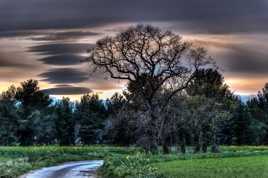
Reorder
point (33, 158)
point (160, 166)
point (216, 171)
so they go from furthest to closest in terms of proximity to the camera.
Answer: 1. point (33, 158)
2. point (160, 166)
3. point (216, 171)

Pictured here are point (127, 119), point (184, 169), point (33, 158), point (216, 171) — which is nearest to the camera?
point (216, 171)

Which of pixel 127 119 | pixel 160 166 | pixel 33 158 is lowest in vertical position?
pixel 160 166

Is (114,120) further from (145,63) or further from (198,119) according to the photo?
(198,119)

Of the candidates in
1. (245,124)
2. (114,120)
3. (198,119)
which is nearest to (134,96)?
(114,120)

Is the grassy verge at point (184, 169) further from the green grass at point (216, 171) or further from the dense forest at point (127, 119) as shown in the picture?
the dense forest at point (127, 119)

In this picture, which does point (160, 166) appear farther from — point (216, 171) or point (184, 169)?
point (216, 171)

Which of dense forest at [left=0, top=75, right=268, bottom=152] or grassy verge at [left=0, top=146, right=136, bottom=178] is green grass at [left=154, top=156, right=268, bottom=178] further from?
dense forest at [left=0, top=75, right=268, bottom=152]

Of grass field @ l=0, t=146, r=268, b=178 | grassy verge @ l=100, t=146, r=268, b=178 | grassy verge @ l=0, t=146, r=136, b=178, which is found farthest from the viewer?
grassy verge @ l=0, t=146, r=136, b=178

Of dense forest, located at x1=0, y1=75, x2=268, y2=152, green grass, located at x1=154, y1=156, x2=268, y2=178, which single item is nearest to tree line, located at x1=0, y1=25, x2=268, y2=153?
dense forest, located at x1=0, y1=75, x2=268, y2=152

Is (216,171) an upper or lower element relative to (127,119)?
lower

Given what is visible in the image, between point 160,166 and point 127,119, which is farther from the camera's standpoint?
point 127,119

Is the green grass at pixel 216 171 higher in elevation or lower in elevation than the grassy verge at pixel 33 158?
lower

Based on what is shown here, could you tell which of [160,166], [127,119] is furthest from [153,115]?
[160,166]

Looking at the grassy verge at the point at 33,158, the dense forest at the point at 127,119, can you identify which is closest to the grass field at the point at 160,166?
the grassy verge at the point at 33,158
